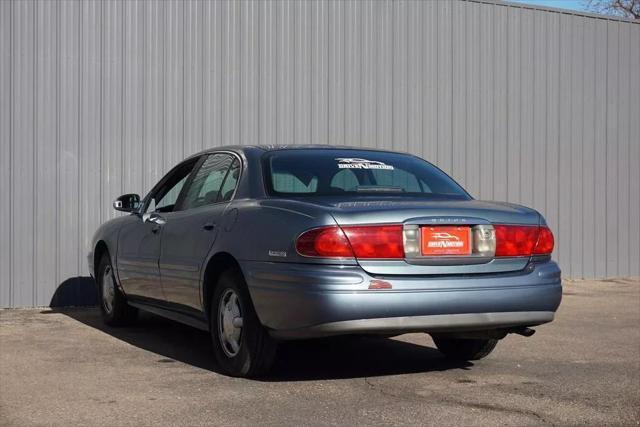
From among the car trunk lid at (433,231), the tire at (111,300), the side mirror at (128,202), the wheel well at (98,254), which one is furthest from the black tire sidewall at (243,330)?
the wheel well at (98,254)

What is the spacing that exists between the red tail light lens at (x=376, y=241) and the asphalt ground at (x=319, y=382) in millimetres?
797

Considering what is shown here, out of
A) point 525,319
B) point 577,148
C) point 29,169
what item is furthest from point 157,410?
point 577,148

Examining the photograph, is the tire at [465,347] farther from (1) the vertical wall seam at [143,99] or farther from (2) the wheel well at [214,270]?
(1) the vertical wall seam at [143,99]

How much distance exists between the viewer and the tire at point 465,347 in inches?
252

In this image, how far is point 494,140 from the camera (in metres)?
13.2

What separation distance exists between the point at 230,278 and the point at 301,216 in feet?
2.61

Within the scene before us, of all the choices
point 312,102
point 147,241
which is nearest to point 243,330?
point 147,241

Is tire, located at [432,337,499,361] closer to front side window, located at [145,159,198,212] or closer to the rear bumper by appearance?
the rear bumper

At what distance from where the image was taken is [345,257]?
16.8ft

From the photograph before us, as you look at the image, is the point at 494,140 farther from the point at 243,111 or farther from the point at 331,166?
the point at 331,166

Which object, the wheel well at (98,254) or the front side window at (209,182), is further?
the wheel well at (98,254)

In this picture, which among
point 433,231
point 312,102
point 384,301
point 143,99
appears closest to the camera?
point 384,301

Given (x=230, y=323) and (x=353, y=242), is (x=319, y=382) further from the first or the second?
(x=353, y=242)

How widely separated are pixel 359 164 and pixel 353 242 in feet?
4.13
